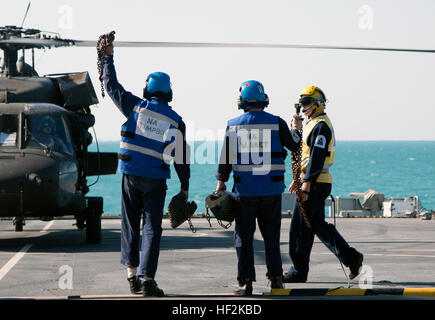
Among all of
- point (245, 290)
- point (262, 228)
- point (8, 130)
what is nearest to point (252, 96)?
point (262, 228)

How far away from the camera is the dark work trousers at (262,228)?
830cm

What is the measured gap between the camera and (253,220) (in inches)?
329

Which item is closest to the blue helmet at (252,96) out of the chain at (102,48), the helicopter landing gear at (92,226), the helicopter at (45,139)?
the chain at (102,48)

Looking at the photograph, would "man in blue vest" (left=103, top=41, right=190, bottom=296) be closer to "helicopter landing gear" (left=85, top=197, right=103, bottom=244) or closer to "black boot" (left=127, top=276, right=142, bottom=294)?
"black boot" (left=127, top=276, right=142, bottom=294)

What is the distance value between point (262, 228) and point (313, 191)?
935mm

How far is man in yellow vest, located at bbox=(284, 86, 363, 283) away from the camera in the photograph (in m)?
8.95

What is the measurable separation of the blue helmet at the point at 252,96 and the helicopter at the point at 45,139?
4485 millimetres

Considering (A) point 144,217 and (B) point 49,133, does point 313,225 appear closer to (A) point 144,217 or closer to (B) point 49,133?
(A) point 144,217

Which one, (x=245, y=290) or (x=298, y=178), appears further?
(x=298, y=178)

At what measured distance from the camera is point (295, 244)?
360 inches

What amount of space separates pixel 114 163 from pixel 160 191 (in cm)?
782

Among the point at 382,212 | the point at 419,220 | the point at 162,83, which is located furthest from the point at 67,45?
the point at 382,212

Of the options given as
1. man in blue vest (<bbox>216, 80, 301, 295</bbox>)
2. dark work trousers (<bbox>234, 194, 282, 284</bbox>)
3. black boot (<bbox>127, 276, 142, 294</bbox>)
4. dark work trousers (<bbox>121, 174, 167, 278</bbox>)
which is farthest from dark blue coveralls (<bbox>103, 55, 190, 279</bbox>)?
dark work trousers (<bbox>234, 194, 282, 284</bbox>)
